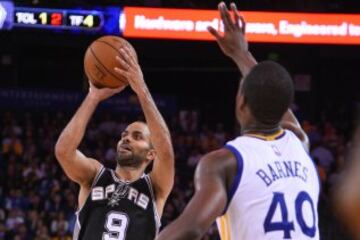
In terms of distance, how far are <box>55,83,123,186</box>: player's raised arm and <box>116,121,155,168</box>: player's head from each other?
0.51 feet

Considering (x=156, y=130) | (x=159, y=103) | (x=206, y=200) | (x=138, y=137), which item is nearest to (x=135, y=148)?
(x=138, y=137)

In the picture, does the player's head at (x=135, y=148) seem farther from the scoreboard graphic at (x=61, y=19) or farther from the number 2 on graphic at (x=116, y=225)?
the scoreboard graphic at (x=61, y=19)

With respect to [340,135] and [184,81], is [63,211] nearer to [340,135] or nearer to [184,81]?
[340,135]

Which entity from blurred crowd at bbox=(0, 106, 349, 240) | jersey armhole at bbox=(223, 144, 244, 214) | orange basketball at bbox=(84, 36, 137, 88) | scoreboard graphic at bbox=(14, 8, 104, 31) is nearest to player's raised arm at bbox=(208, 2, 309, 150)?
jersey armhole at bbox=(223, 144, 244, 214)

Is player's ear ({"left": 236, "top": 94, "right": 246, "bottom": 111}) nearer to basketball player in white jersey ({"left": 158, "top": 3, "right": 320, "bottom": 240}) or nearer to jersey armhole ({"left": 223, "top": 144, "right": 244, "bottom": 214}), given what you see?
basketball player in white jersey ({"left": 158, "top": 3, "right": 320, "bottom": 240})

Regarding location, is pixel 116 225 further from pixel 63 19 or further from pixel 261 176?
pixel 63 19

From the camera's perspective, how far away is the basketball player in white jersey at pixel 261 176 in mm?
2143

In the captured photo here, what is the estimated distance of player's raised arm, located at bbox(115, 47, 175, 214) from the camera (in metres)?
3.97

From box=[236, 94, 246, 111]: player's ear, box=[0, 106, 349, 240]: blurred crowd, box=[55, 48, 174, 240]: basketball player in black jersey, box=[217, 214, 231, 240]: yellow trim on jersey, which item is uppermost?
box=[236, 94, 246, 111]: player's ear

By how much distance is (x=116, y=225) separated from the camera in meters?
4.10

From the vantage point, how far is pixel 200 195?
204cm

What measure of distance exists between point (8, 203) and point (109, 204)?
878 centimetres

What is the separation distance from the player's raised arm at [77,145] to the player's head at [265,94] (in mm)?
1980

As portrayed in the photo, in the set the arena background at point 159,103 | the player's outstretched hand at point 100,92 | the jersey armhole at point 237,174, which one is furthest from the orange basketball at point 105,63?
the arena background at point 159,103
